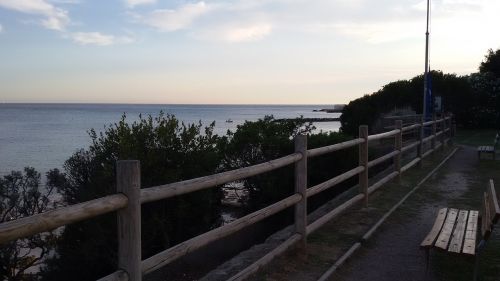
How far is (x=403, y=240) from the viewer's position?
22.4 ft

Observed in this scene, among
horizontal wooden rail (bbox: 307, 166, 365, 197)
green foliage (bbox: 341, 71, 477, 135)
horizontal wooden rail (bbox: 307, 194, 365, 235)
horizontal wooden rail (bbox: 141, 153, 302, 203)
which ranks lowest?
horizontal wooden rail (bbox: 307, 194, 365, 235)

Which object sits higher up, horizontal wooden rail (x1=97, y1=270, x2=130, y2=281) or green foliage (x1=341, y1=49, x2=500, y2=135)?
green foliage (x1=341, y1=49, x2=500, y2=135)

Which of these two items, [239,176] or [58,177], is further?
[58,177]

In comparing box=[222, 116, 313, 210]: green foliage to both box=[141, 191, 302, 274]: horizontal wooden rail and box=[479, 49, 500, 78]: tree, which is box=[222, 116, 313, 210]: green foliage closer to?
box=[141, 191, 302, 274]: horizontal wooden rail

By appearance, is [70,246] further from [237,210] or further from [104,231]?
[237,210]

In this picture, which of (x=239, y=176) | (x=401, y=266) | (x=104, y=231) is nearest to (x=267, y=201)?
(x=104, y=231)

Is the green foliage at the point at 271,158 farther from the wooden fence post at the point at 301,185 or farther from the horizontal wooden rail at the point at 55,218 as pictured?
the horizontal wooden rail at the point at 55,218

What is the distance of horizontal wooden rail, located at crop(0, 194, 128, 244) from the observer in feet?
7.97

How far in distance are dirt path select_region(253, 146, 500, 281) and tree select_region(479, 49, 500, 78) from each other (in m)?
34.9

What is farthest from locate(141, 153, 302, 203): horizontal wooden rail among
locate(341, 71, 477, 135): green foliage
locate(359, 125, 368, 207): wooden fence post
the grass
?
locate(341, 71, 477, 135): green foliage

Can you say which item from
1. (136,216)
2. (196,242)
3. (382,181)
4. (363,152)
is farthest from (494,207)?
(382,181)

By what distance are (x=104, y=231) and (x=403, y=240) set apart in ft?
14.0

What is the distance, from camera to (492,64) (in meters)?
42.7

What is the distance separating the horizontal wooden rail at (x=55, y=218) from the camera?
7.97 feet
